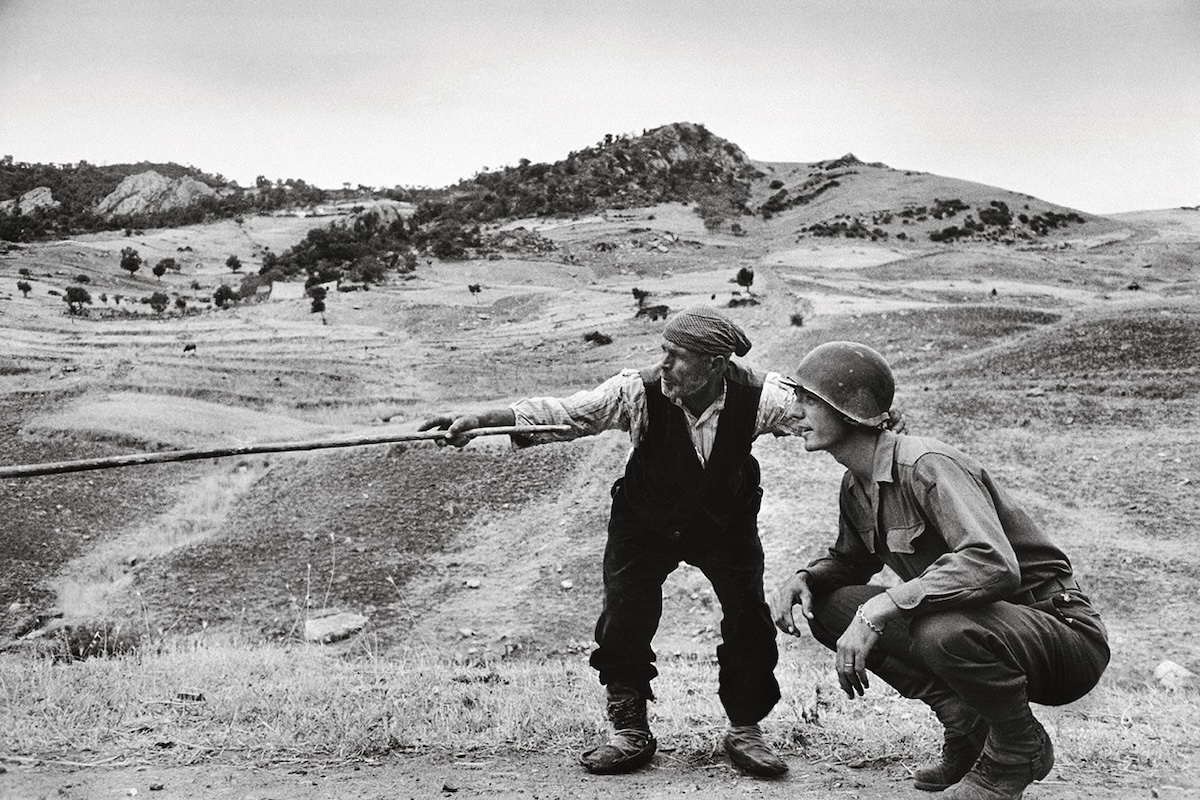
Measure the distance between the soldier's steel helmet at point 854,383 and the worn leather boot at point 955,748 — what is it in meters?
0.94

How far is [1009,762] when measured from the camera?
2746 mm

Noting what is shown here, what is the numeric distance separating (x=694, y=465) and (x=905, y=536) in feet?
2.82

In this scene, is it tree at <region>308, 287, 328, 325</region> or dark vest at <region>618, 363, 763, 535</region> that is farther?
tree at <region>308, 287, 328, 325</region>

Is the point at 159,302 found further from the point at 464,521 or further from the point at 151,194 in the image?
the point at 151,194

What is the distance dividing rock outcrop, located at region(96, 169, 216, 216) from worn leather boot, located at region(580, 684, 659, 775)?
52448 millimetres

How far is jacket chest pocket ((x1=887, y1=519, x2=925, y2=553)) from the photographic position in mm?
2908

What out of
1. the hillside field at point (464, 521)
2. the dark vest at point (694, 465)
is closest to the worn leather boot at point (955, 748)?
the hillside field at point (464, 521)

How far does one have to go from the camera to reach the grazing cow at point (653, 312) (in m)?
28.1

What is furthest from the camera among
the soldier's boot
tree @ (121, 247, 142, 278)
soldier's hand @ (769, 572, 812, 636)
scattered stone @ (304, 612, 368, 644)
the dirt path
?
tree @ (121, 247, 142, 278)

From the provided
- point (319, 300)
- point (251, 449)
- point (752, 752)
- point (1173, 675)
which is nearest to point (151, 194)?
point (319, 300)

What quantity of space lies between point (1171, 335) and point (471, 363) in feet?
52.1

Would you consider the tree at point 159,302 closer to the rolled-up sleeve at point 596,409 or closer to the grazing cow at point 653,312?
the grazing cow at point 653,312

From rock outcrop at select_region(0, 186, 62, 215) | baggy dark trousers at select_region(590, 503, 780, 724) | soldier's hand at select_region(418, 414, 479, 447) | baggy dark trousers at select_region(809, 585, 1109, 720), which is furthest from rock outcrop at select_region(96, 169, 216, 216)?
baggy dark trousers at select_region(809, 585, 1109, 720)

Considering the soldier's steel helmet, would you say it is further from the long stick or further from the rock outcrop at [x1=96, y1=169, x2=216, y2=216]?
the rock outcrop at [x1=96, y1=169, x2=216, y2=216]
